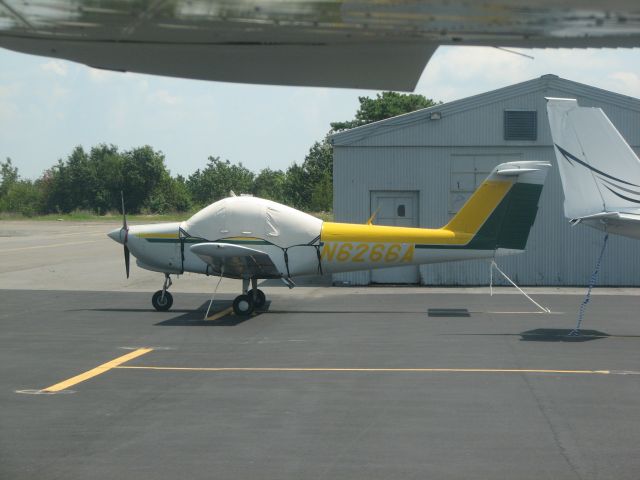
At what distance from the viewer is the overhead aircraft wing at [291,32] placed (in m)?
3.22

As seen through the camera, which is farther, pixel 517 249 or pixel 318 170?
pixel 318 170

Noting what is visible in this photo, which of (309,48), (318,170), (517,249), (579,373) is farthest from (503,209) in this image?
(318,170)

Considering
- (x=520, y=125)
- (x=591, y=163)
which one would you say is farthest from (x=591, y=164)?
(x=520, y=125)

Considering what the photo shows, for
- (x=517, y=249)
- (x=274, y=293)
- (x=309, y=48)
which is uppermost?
(x=309, y=48)

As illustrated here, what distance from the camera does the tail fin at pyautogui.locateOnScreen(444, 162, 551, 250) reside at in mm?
17000

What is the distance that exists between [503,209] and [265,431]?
10198 mm

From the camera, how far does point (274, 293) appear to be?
21.9 meters

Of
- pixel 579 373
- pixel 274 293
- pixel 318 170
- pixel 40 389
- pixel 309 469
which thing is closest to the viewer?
pixel 309 469

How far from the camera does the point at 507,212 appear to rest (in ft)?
55.8

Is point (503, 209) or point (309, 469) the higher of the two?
point (503, 209)

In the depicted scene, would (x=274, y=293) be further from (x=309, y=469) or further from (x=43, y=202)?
(x=43, y=202)

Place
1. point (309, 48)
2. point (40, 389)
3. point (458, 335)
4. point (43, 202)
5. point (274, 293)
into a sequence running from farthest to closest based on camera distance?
point (43, 202)
point (274, 293)
point (458, 335)
point (40, 389)
point (309, 48)

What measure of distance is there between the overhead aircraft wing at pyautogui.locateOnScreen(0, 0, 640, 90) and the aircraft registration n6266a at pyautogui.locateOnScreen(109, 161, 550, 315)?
12884mm

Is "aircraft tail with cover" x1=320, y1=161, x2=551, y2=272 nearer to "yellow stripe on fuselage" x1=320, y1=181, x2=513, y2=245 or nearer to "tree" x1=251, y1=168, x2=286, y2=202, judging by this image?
"yellow stripe on fuselage" x1=320, y1=181, x2=513, y2=245
